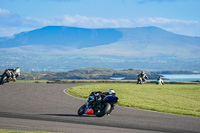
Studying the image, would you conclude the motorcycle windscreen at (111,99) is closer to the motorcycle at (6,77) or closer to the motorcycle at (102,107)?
the motorcycle at (102,107)

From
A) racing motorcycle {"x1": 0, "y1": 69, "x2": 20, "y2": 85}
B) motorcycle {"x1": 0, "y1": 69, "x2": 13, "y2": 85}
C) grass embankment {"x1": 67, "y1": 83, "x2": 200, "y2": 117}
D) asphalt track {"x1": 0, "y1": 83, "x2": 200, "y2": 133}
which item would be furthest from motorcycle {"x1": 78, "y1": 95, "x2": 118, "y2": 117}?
motorcycle {"x1": 0, "y1": 69, "x2": 13, "y2": 85}

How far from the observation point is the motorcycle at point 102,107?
20000 millimetres

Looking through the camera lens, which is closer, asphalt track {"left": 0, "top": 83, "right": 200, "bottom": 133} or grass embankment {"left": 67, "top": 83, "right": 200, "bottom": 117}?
asphalt track {"left": 0, "top": 83, "right": 200, "bottom": 133}

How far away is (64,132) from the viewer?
15.5m

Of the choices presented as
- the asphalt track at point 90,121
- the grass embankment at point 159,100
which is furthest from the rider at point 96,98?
the grass embankment at point 159,100

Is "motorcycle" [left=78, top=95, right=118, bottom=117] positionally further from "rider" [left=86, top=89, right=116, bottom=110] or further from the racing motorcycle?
the racing motorcycle

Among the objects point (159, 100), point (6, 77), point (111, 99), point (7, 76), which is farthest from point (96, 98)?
point (6, 77)

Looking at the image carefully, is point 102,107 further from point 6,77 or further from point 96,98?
point 6,77

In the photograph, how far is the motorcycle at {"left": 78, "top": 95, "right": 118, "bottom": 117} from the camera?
65.6ft

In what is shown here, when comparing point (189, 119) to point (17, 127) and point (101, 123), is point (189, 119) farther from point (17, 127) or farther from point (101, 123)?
point (17, 127)

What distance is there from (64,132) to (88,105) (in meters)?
5.79

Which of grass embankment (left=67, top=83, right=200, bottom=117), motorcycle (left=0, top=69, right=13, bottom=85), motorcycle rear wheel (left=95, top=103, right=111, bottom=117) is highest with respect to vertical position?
motorcycle (left=0, top=69, right=13, bottom=85)

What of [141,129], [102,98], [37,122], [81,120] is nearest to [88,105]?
[102,98]

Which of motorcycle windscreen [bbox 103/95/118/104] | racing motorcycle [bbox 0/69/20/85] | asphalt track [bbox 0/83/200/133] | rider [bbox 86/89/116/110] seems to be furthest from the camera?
racing motorcycle [bbox 0/69/20/85]
